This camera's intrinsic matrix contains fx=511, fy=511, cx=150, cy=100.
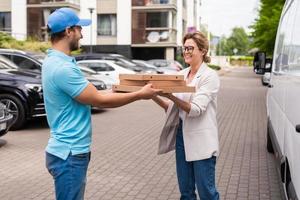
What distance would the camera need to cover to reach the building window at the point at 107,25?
45125 mm

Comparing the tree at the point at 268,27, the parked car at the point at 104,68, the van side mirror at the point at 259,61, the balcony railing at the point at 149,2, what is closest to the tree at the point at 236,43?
the balcony railing at the point at 149,2

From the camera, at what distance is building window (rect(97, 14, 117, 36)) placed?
148 feet

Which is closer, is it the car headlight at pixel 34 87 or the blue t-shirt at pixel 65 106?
the blue t-shirt at pixel 65 106

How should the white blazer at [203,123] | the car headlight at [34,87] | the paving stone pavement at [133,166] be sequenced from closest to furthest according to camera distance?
the white blazer at [203,123]
the paving stone pavement at [133,166]
the car headlight at [34,87]

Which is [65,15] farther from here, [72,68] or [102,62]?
[102,62]

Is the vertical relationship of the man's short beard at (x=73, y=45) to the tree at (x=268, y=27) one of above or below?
below

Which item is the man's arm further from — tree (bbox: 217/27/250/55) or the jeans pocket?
tree (bbox: 217/27/250/55)

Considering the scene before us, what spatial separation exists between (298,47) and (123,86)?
154cm

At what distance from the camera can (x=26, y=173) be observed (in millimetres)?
7105

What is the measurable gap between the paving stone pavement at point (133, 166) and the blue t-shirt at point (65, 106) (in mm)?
2619

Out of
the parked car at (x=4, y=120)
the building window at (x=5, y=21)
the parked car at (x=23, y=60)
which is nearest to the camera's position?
the parked car at (x=4, y=120)

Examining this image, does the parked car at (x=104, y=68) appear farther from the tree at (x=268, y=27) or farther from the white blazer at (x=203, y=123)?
the tree at (x=268, y=27)

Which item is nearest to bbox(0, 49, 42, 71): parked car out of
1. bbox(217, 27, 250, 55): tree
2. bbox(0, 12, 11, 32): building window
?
bbox(0, 12, 11, 32): building window

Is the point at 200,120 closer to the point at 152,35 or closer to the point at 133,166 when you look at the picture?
the point at 133,166
